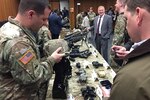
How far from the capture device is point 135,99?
3.17ft

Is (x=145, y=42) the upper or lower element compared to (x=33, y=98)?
upper

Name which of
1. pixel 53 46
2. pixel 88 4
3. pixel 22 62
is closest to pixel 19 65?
pixel 22 62

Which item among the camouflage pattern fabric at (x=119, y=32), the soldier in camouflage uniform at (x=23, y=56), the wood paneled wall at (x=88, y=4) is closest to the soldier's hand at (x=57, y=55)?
the soldier in camouflage uniform at (x=23, y=56)

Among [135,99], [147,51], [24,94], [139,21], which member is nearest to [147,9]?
[139,21]

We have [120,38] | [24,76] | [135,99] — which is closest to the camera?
[135,99]

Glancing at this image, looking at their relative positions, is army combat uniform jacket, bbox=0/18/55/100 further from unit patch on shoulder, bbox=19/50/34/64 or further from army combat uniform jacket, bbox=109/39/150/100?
Answer: army combat uniform jacket, bbox=109/39/150/100

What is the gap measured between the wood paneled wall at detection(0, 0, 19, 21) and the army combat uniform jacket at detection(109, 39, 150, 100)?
24.3 ft

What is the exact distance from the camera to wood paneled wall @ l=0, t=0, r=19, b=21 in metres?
8.12

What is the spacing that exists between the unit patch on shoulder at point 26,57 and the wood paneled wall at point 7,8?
6.63 metres

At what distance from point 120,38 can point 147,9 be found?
337 centimetres

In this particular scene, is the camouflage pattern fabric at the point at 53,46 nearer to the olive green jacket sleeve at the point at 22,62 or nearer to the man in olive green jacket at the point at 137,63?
the olive green jacket sleeve at the point at 22,62

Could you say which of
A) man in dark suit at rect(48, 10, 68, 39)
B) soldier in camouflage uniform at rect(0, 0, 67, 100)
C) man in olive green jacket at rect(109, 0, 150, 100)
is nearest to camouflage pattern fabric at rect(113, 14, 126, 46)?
soldier in camouflage uniform at rect(0, 0, 67, 100)

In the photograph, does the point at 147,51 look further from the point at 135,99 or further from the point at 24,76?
the point at 24,76

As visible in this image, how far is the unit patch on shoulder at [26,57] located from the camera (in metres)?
1.66
